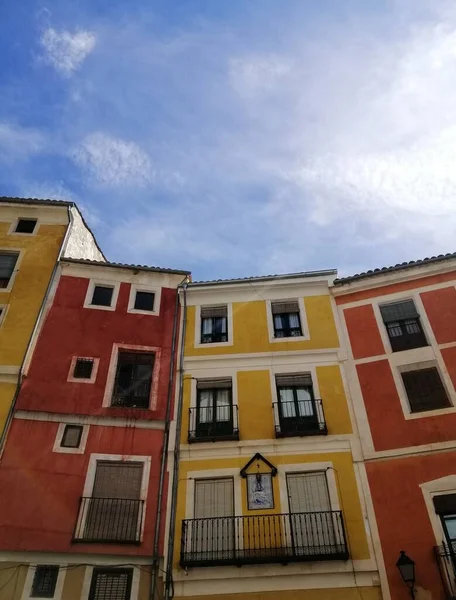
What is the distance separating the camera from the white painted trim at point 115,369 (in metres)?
15.8

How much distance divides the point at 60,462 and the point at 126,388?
3164 mm

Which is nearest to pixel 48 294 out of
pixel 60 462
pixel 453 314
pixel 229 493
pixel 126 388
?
pixel 126 388

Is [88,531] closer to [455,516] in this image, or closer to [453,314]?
[455,516]

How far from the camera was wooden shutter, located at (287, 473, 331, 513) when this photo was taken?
44.4ft

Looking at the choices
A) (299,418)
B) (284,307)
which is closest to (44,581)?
(299,418)

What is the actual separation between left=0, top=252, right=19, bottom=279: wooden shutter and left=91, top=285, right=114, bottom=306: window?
3353 millimetres

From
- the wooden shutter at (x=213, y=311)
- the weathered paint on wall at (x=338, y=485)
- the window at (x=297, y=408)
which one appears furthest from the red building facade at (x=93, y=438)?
the window at (x=297, y=408)

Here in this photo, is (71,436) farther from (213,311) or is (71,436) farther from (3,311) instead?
(213,311)

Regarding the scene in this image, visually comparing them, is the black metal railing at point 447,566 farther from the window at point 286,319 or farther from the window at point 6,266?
the window at point 6,266

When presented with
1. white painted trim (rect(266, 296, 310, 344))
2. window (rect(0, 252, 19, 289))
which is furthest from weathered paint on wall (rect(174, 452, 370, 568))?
window (rect(0, 252, 19, 289))

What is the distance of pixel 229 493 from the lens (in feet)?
46.2

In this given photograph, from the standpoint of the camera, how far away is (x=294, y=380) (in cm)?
1633

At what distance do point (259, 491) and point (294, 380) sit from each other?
3.99 m

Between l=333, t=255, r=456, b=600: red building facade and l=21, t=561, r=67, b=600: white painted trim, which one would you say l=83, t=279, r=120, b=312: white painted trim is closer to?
l=333, t=255, r=456, b=600: red building facade
